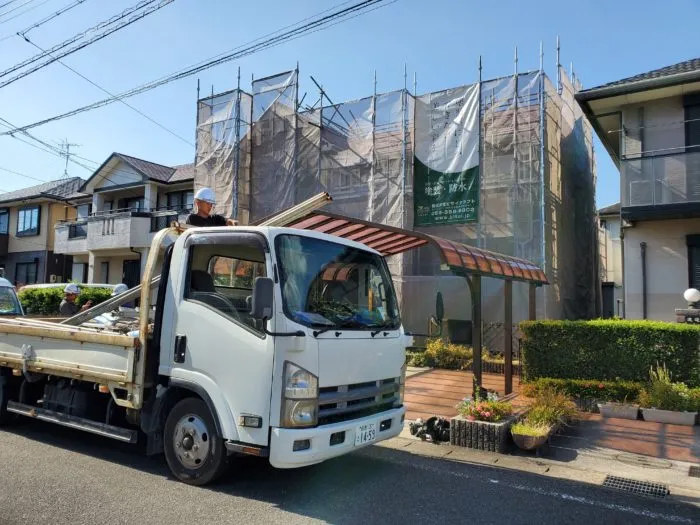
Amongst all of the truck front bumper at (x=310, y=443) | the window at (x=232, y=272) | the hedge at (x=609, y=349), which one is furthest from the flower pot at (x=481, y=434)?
the hedge at (x=609, y=349)

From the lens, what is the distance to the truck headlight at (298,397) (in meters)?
3.88

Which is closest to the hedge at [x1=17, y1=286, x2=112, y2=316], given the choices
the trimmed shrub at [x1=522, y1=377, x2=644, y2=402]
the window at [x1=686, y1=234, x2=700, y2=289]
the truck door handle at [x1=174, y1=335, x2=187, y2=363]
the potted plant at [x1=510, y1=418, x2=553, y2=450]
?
the trimmed shrub at [x1=522, y1=377, x2=644, y2=402]

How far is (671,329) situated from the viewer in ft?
25.8

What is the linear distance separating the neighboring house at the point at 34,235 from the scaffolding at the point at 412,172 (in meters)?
14.1

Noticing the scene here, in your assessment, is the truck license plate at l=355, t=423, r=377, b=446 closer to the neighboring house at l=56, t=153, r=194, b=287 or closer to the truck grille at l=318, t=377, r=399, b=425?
the truck grille at l=318, t=377, r=399, b=425

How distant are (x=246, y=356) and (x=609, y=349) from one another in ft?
21.4

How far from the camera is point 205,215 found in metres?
5.39

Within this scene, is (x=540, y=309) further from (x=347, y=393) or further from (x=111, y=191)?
(x=111, y=191)

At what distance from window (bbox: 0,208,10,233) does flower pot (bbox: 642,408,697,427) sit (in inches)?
1316

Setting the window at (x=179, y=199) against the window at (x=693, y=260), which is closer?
the window at (x=693, y=260)

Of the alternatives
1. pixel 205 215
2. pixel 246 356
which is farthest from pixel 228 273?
pixel 246 356

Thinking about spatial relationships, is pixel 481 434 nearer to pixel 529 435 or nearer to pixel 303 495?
pixel 529 435

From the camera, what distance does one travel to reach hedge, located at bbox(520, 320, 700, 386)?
7793 mm

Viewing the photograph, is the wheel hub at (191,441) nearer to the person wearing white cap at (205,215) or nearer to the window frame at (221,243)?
the window frame at (221,243)
